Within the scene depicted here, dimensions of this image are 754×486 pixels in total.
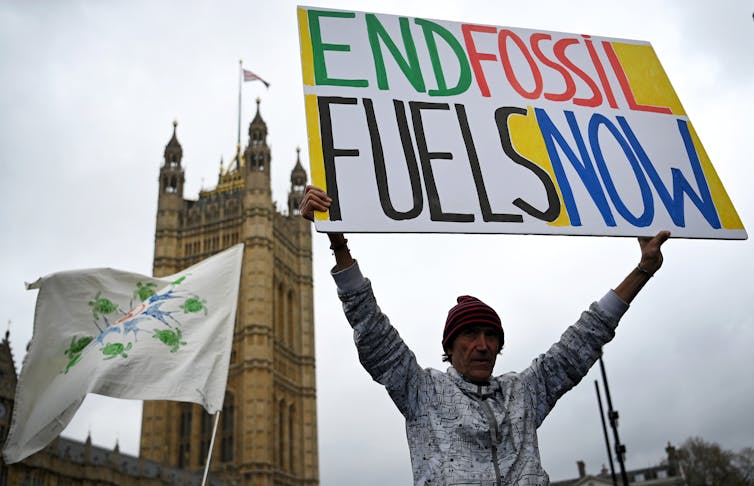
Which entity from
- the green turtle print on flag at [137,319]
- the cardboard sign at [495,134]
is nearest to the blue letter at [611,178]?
the cardboard sign at [495,134]

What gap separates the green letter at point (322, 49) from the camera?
9.71 feet

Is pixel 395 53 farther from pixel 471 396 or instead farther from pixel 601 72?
pixel 471 396

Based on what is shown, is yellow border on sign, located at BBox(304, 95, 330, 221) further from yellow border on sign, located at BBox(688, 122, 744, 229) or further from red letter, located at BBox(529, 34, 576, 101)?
yellow border on sign, located at BBox(688, 122, 744, 229)

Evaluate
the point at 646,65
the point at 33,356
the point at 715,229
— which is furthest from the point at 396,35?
the point at 33,356

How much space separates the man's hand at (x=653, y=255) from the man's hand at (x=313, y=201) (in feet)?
4.04

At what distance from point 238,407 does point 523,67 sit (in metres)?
51.9

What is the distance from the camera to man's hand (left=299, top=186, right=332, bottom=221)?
95.5 inches

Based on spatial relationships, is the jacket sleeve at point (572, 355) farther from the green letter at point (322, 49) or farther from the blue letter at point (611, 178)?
the green letter at point (322, 49)

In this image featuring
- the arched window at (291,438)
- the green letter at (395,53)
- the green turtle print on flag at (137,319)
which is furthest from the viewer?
the arched window at (291,438)

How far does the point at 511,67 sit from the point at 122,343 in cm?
649

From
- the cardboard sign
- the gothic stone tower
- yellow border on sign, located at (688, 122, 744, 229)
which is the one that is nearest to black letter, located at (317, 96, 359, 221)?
the cardboard sign

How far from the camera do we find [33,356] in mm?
8602

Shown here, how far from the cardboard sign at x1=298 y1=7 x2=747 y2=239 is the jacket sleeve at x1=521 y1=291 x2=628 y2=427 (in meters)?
0.36

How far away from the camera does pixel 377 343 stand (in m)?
2.43
